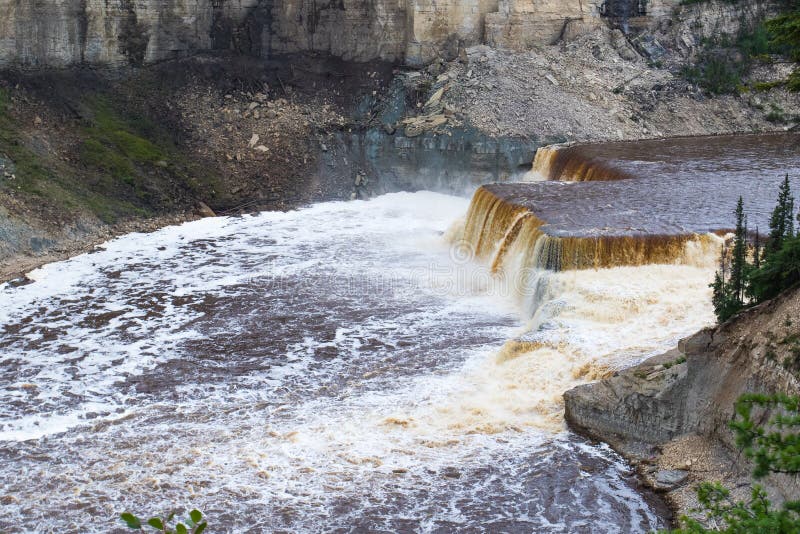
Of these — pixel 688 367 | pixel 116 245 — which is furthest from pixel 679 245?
pixel 116 245

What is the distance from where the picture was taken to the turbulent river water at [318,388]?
1346 cm

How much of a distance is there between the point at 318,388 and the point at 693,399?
6.87 meters

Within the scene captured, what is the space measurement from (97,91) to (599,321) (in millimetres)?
23030

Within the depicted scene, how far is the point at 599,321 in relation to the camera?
1933 cm

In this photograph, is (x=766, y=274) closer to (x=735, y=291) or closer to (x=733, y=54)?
(x=735, y=291)

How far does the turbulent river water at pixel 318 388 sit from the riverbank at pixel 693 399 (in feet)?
1.59

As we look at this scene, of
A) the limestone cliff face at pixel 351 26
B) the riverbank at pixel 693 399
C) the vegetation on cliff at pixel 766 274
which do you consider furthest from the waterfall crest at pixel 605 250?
the limestone cliff face at pixel 351 26

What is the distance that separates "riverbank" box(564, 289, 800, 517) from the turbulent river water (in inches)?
19.1

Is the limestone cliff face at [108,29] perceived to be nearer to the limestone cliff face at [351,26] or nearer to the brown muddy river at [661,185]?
the limestone cliff face at [351,26]

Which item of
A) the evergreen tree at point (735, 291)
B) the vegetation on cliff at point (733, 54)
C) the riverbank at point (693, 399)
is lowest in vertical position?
the riverbank at point (693, 399)

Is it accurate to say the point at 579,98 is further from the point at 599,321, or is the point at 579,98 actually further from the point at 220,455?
the point at 220,455

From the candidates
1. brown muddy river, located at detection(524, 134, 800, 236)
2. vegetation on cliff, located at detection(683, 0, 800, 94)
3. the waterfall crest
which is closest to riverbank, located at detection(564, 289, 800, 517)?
the waterfall crest

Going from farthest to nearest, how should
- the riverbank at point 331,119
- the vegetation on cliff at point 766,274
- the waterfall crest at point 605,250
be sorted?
1. the riverbank at point 331,119
2. the waterfall crest at point 605,250
3. the vegetation on cliff at point 766,274

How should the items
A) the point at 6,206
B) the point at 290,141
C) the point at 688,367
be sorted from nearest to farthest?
the point at 688,367, the point at 6,206, the point at 290,141
